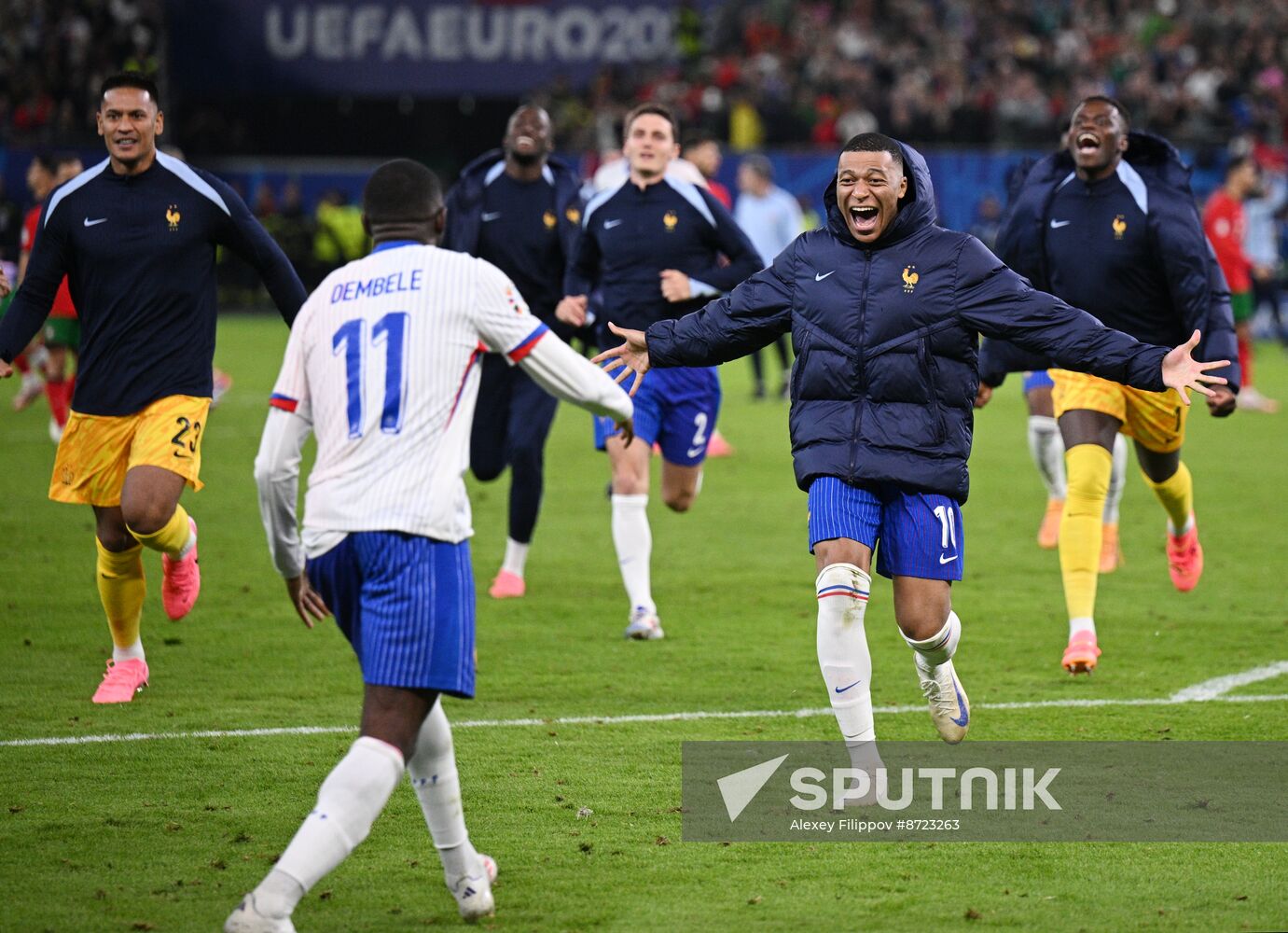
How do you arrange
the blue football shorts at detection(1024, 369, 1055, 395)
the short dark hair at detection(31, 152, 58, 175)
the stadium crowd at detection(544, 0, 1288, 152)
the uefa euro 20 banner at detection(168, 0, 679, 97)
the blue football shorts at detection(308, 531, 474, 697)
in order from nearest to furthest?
1. the blue football shorts at detection(308, 531, 474, 697)
2. the blue football shorts at detection(1024, 369, 1055, 395)
3. the short dark hair at detection(31, 152, 58, 175)
4. the stadium crowd at detection(544, 0, 1288, 152)
5. the uefa euro 20 banner at detection(168, 0, 679, 97)

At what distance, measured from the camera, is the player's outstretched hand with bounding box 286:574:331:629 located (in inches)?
185

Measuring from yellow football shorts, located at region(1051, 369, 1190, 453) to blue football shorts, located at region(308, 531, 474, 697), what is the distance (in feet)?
12.9

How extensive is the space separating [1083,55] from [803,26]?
530 cm

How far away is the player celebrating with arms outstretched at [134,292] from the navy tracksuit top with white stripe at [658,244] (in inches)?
95.4

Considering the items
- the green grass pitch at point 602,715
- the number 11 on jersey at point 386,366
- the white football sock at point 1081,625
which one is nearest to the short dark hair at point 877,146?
the number 11 on jersey at point 386,366

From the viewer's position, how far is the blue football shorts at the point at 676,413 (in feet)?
28.5

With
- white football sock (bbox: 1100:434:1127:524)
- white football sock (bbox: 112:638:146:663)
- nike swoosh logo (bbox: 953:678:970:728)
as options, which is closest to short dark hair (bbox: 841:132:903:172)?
nike swoosh logo (bbox: 953:678:970:728)

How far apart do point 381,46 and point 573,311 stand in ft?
83.1

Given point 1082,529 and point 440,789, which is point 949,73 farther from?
point 440,789

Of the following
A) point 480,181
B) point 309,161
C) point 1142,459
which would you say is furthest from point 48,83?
point 1142,459

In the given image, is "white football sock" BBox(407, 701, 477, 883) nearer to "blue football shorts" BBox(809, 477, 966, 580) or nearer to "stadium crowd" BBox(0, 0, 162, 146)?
"blue football shorts" BBox(809, 477, 966, 580)

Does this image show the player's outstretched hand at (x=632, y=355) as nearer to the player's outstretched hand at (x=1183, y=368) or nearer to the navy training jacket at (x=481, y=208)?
the player's outstretched hand at (x=1183, y=368)

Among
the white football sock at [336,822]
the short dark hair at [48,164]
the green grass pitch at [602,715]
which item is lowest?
the green grass pitch at [602,715]

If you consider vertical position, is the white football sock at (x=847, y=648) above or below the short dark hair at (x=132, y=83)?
below
